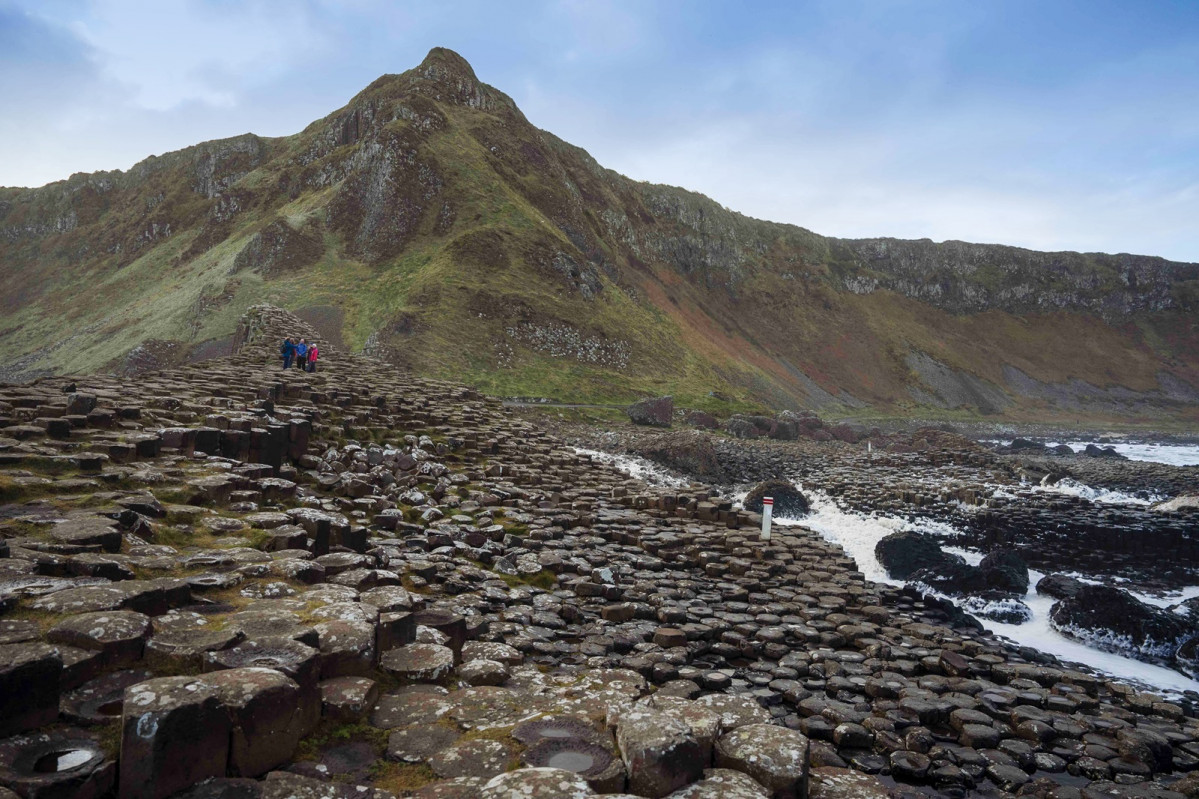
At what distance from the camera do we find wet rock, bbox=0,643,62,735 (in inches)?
132

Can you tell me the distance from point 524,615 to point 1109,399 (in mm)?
122437

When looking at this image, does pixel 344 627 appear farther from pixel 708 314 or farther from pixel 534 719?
pixel 708 314

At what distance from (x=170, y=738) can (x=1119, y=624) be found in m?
15.4

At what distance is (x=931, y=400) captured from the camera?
305ft

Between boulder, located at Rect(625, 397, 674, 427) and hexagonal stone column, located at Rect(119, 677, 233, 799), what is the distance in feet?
124

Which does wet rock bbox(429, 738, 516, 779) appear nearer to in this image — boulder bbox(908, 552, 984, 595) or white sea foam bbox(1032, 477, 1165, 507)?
boulder bbox(908, 552, 984, 595)

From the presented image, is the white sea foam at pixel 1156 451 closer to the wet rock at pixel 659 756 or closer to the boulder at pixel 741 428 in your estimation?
the boulder at pixel 741 428

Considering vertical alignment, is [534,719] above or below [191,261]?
below

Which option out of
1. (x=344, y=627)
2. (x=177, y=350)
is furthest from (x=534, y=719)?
(x=177, y=350)

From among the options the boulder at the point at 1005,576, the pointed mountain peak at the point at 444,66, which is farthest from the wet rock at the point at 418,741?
the pointed mountain peak at the point at 444,66

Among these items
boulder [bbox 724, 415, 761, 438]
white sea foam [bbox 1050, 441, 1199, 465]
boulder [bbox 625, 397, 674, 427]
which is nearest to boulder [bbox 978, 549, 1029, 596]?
boulder [bbox 625, 397, 674, 427]

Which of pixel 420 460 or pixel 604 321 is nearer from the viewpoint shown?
pixel 420 460

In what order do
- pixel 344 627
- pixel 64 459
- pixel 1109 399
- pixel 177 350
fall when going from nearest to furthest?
1. pixel 344 627
2. pixel 64 459
3. pixel 177 350
4. pixel 1109 399

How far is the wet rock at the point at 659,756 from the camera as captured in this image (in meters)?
3.80
